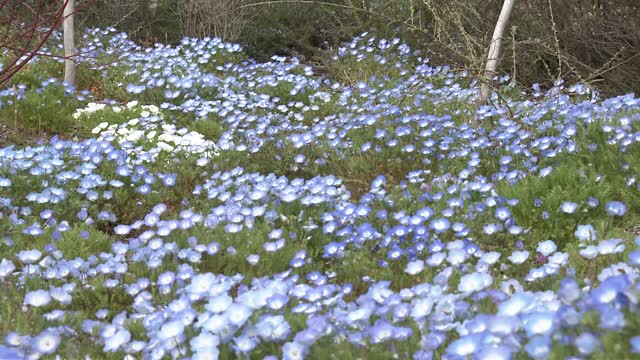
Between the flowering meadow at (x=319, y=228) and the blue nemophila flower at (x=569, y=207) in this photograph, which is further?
the blue nemophila flower at (x=569, y=207)

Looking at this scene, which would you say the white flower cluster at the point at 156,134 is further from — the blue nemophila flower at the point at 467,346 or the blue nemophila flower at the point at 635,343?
the blue nemophila flower at the point at 635,343

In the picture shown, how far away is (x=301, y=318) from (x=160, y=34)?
9.61 meters

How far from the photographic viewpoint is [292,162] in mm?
5195

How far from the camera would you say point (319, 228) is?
12.5ft

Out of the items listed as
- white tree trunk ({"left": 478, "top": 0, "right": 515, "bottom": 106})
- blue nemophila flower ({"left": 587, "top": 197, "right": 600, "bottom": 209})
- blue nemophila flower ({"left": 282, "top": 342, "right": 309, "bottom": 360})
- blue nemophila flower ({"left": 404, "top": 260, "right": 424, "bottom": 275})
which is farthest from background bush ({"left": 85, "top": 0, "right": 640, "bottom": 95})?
blue nemophila flower ({"left": 282, "top": 342, "right": 309, "bottom": 360})

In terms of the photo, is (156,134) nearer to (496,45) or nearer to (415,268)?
(496,45)

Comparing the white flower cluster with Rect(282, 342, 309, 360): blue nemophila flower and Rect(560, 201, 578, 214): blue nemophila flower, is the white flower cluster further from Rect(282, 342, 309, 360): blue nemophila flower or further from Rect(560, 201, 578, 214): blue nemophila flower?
Rect(282, 342, 309, 360): blue nemophila flower

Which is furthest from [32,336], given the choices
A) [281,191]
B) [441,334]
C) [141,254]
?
[281,191]

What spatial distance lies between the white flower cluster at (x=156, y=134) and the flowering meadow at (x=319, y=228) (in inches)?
1.1

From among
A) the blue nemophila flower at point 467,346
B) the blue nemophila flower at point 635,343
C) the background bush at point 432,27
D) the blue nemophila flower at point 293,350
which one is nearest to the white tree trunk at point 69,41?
the background bush at point 432,27

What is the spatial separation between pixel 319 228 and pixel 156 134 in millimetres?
2715

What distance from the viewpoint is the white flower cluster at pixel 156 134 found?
5508 millimetres

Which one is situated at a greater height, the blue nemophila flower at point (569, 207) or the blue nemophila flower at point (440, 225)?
the blue nemophila flower at point (569, 207)

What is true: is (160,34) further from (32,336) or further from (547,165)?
(32,336)
